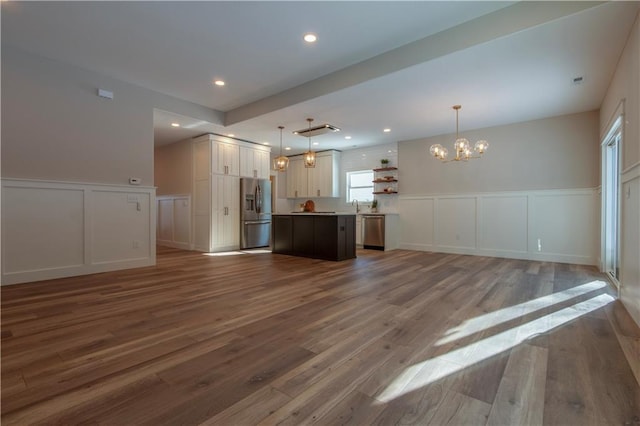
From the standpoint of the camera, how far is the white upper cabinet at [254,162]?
7357 millimetres

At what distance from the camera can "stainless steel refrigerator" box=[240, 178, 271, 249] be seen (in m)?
7.25

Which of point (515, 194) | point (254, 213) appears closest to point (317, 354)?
A: point (515, 194)

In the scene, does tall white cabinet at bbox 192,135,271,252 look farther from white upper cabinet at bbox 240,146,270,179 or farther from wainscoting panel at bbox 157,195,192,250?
wainscoting panel at bbox 157,195,192,250

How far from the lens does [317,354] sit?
6.14 feet

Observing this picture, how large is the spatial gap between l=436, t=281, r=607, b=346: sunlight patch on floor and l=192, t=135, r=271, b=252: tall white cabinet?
223 inches

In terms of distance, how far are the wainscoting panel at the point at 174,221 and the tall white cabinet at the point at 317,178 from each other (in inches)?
126

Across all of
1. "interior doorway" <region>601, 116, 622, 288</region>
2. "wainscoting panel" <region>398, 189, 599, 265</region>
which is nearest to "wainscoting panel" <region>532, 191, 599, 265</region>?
"wainscoting panel" <region>398, 189, 599, 265</region>

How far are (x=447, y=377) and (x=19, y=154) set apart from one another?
515cm

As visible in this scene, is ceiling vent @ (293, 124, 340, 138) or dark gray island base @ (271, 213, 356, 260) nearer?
dark gray island base @ (271, 213, 356, 260)

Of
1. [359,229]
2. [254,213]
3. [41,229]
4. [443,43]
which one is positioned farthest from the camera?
[359,229]

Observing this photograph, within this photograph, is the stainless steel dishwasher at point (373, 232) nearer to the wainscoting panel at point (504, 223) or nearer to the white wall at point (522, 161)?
the white wall at point (522, 161)

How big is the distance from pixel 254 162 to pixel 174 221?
2.55m

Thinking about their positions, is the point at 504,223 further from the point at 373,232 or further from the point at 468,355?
the point at 468,355

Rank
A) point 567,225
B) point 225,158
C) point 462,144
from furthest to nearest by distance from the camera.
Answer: point 225,158 → point 567,225 → point 462,144
